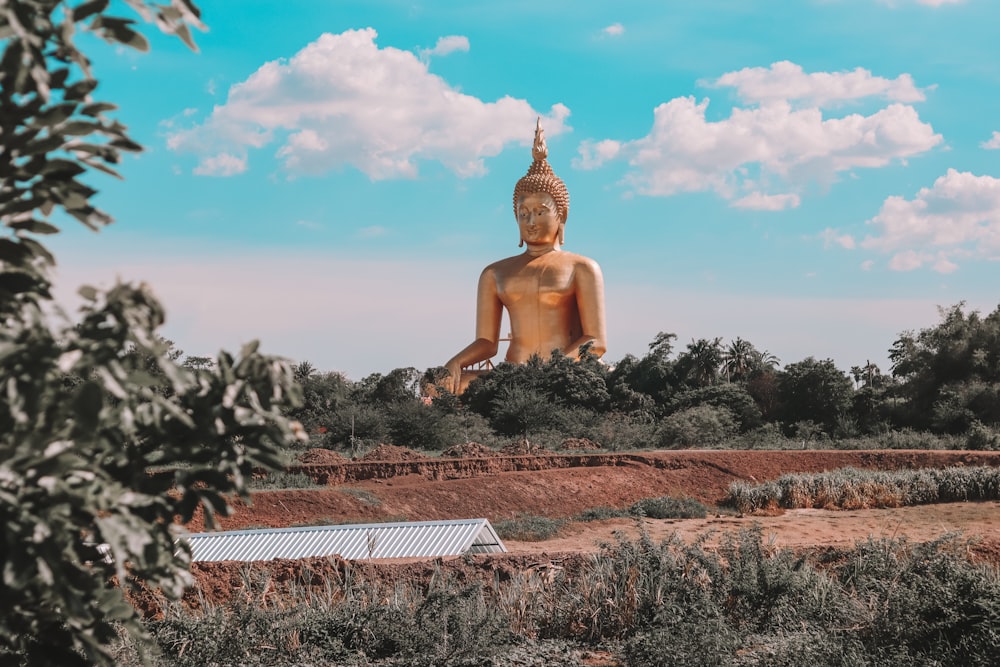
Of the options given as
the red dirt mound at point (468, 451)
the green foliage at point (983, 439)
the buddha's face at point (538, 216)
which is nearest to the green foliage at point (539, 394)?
the buddha's face at point (538, 216)

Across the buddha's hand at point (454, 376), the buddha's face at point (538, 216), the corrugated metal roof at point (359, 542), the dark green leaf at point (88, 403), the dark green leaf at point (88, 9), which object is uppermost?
the buddha's face at point (538, 216)

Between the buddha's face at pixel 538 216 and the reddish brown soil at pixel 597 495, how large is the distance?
1335 centimetres

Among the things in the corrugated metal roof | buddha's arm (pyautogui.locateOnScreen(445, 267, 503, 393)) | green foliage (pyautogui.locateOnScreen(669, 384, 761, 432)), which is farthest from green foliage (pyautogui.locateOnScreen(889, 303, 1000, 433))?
the corrugated metal roof

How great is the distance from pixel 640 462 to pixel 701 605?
1533 centimetres

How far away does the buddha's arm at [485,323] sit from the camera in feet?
124

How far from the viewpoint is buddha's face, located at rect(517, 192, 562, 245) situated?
35906mm

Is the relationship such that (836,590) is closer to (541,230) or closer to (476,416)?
(476,416)

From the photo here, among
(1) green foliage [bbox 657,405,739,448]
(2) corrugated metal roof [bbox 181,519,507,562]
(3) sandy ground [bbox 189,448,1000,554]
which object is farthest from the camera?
(1) green foliage [bbox 657,405,739,448]

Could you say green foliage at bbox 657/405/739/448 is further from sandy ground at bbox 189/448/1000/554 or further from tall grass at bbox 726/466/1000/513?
tall grass at bbox 726/466/1000/513

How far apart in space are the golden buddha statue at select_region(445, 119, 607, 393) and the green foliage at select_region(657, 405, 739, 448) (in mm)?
6045

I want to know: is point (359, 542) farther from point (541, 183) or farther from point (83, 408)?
point (541, 183)

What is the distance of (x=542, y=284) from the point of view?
36375 mm

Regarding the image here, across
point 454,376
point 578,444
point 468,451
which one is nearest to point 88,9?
point 468,451

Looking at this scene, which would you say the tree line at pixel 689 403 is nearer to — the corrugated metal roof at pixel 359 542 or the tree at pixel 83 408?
the corrugated metal roof at pixel 359 542
